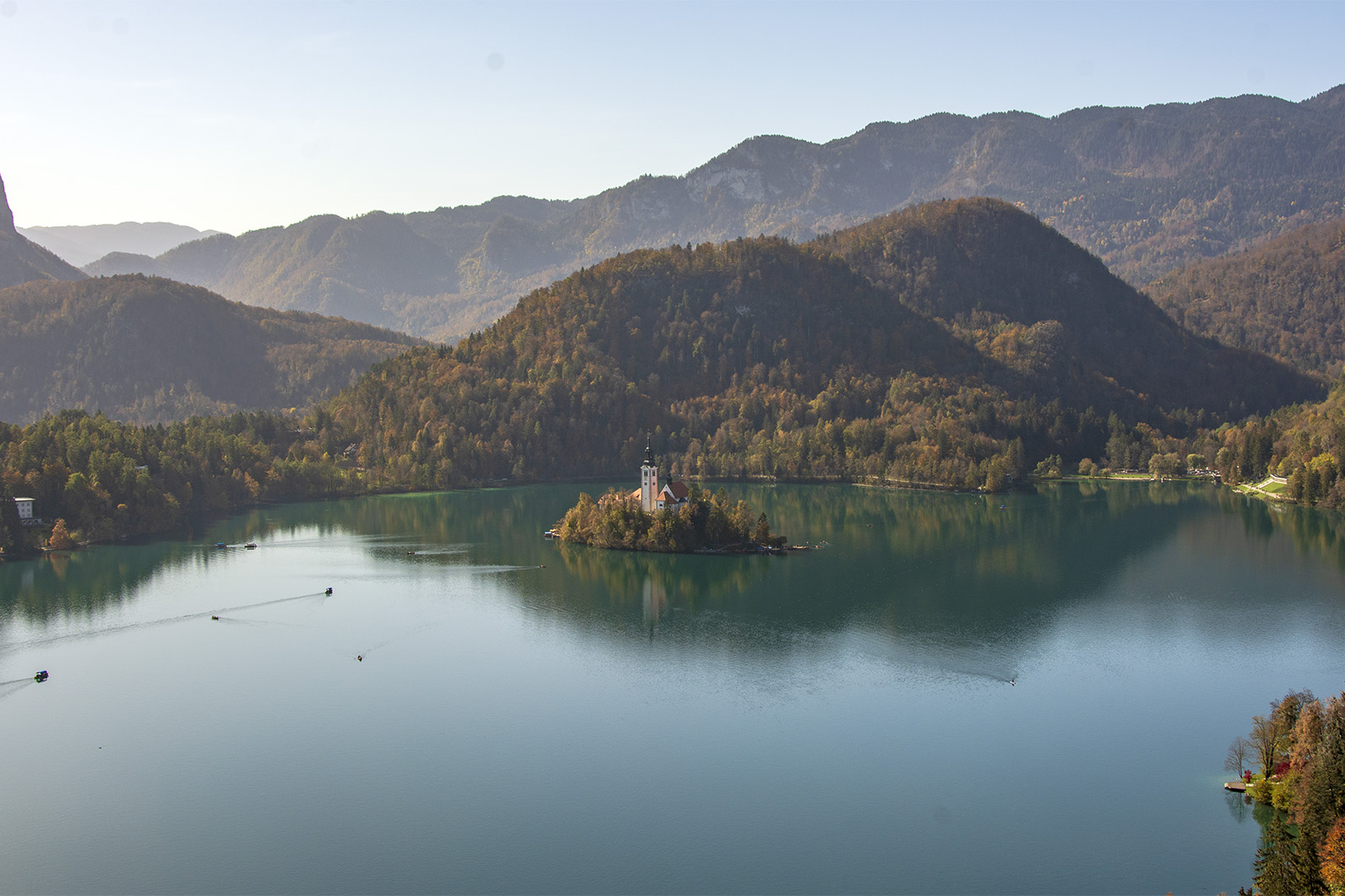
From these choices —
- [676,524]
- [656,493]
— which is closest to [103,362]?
[656,493]

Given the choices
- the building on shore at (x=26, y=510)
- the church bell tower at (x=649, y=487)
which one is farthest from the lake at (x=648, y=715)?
the building on shore at (x=26, y=510)

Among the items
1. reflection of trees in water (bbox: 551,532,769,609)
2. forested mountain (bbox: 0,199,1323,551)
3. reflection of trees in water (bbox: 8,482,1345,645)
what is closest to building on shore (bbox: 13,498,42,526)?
reflection of trees in water (bbox: 8,482,1345,645)

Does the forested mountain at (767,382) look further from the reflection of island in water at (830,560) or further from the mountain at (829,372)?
the reflection of island in water at (830,560)

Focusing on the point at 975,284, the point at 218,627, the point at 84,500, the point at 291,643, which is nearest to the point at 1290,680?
the point at 291,643

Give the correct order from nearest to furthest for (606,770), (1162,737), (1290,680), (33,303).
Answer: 1. (606,770)
2. (1162,737)
3. (1290,680)
4. (33,303)

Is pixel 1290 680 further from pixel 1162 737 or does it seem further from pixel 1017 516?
pixel 1017 516
